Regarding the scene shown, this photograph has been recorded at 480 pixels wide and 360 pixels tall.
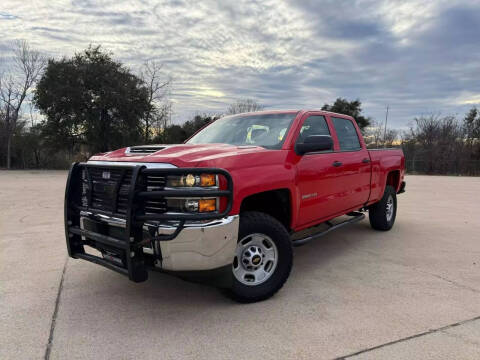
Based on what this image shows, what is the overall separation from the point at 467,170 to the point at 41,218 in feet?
104

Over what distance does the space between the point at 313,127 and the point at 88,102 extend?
25.5 metres

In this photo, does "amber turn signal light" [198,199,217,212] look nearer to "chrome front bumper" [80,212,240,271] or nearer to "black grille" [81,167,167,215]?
"chrome front bumper" [80,212,240,271]

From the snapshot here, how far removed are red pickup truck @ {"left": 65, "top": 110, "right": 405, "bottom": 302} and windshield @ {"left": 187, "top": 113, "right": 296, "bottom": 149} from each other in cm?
2

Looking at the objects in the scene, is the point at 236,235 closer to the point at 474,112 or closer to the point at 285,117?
→ the point at 285,117

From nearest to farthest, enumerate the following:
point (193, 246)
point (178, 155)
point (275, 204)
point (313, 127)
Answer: point (193, 246), point (178, 155), point (275, 204), point (313, 127)

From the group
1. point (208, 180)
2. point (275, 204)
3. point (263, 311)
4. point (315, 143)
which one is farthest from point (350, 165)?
point (208, 180)

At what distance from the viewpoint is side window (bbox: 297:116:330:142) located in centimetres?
428

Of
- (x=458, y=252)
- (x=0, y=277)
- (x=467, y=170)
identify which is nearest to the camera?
(x=0, y=277)

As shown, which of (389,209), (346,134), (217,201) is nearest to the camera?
(217,201)

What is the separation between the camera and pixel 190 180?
9.70 ft

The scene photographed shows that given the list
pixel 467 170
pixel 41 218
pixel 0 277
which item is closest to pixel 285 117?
pixel 0 277

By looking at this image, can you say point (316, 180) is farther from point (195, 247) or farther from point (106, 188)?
point (106, 188)

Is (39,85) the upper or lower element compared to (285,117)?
upper

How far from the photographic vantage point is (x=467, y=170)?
97.0ft
